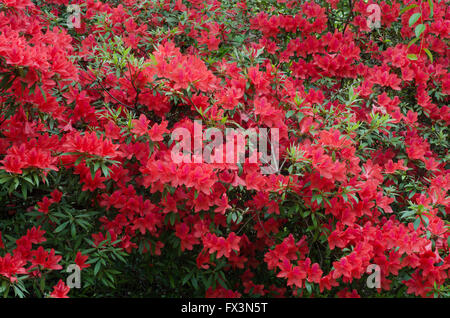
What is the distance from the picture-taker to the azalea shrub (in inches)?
84.2

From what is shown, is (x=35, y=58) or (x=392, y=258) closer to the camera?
(x=35, y=58)

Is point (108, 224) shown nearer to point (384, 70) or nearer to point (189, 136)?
point (189, 136)

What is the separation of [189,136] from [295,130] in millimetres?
569

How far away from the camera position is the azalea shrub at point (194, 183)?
7.02ft

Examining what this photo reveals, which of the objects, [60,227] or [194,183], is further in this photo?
[60,227]

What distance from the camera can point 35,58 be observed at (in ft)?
6.70

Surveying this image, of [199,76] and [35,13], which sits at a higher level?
[35,13]

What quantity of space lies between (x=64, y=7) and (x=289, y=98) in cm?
171

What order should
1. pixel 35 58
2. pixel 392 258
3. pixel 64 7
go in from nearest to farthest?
pixel 35 58, pixel 392 258, pixel 64 7

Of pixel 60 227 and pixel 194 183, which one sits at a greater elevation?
pixel 194 183

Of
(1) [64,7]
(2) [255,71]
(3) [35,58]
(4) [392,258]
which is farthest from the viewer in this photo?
(1) [64,7]

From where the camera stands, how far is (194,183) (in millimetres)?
2012
